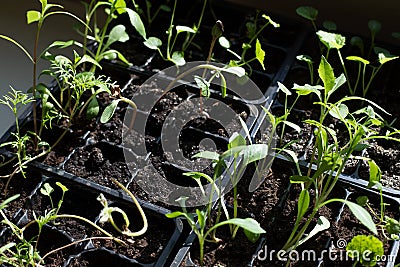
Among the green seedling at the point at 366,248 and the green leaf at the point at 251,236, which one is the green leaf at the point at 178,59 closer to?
the green leaf at the point at 251,236

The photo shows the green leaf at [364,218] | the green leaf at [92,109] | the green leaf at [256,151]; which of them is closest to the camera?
the green leaf at [364,218]

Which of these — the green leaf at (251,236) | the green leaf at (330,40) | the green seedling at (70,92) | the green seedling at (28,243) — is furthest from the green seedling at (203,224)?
the green leaf at (330,40)

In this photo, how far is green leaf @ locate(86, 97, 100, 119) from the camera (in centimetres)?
118

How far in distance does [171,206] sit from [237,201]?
0.11 meters

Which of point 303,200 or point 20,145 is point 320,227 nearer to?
point 303,200

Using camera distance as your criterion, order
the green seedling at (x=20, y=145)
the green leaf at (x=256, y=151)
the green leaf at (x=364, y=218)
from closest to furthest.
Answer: the green leaf at (x=364, y=218), the green leaf at (x=256, y=151), the green seedling at (x=20, y=145)

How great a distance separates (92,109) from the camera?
46.7 inches

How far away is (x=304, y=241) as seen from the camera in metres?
1.00

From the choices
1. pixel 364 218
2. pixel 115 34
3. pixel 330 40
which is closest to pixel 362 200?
pixel 364 218

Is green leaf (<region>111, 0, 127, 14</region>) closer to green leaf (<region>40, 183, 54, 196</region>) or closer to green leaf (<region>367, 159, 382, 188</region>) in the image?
green leaf (<region>40, 183, 54, 196</region>)

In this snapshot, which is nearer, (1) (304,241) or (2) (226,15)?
(1) (304,241)

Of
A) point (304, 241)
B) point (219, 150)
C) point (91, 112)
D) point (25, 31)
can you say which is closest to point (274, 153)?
point (219, 150)

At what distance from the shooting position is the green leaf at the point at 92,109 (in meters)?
1.18

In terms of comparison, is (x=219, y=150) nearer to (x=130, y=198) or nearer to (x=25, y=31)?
(x=130, y=198)
